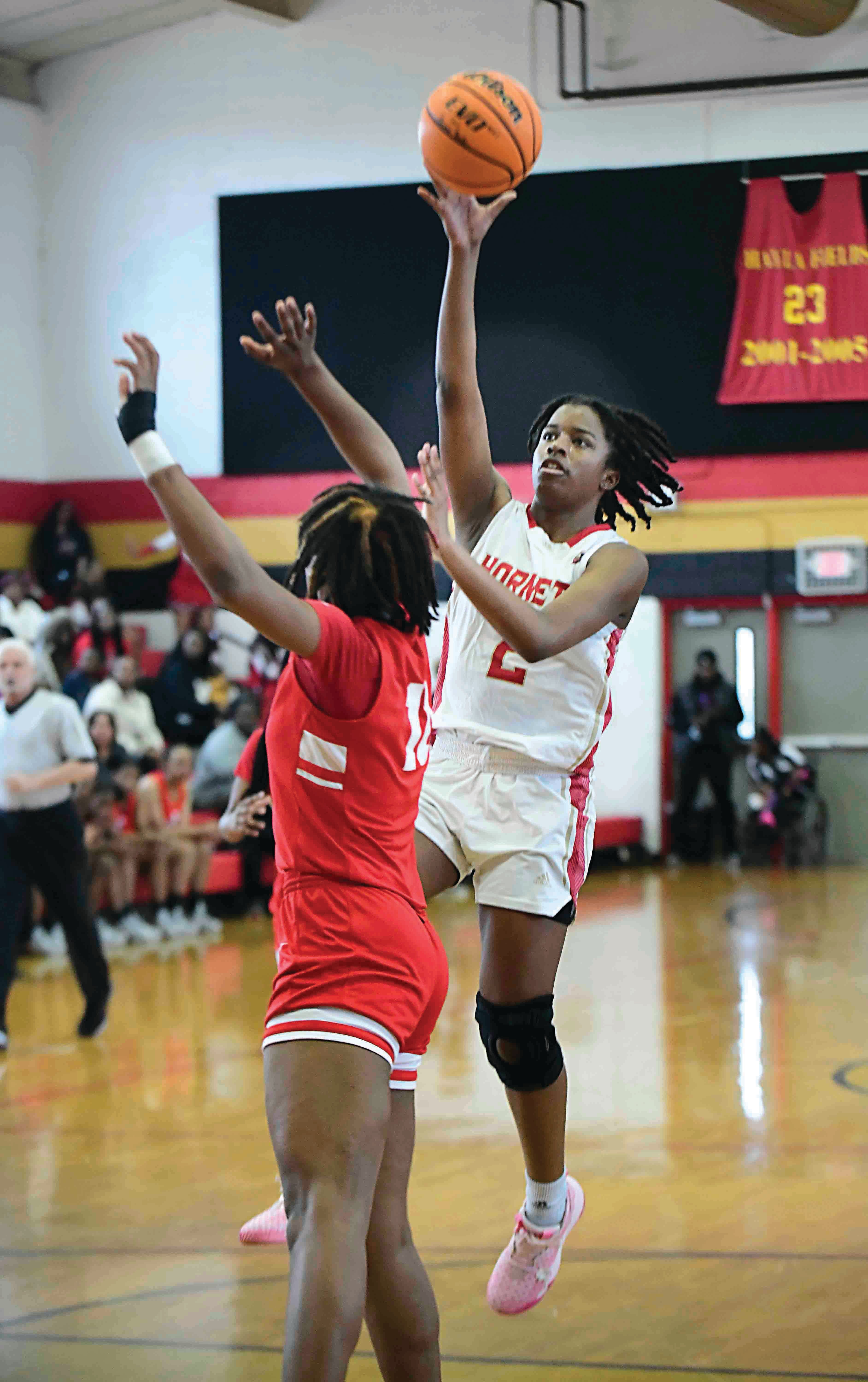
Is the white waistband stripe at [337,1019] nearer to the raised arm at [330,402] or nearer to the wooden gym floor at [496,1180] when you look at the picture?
the raised arm at [330,402]

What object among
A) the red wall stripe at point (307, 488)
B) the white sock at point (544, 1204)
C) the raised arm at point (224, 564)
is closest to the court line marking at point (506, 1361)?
the white sock at point (544, 1204)

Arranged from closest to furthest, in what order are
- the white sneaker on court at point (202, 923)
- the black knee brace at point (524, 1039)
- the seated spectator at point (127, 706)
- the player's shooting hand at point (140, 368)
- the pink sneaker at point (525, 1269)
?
the player's shooting hand at point (140, 368) → the black knee brace at point (524, 1039) → the pink sneaker at point (525, 1269) → the white sneaker on court at point (202, 923) → the seated spectator at point (127, 706)

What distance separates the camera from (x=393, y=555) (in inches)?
91.7

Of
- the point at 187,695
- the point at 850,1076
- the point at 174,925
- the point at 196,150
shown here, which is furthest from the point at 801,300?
the point at 850,1076

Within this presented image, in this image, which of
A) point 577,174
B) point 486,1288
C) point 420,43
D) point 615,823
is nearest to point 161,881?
point 615,823

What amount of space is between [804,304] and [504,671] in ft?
31.0

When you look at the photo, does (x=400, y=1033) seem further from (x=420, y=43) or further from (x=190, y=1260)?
(x=420, y=43)

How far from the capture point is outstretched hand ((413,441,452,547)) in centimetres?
256

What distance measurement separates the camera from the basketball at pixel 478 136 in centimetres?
319

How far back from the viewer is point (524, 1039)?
3148mm

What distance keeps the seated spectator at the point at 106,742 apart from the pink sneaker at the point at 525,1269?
5.90 meters

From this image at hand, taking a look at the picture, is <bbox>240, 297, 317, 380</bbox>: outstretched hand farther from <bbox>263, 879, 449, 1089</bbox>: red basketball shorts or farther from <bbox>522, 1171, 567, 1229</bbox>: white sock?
<bbox>522, 1171, 567, 1229</bbox>: white sock

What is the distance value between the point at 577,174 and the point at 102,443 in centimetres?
466

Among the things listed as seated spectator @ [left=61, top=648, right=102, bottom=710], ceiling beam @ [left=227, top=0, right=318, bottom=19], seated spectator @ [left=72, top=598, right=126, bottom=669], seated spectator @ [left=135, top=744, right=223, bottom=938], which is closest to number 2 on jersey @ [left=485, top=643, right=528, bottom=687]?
seated spectator @ [left=135, top=744, right=223, bottom=938]
